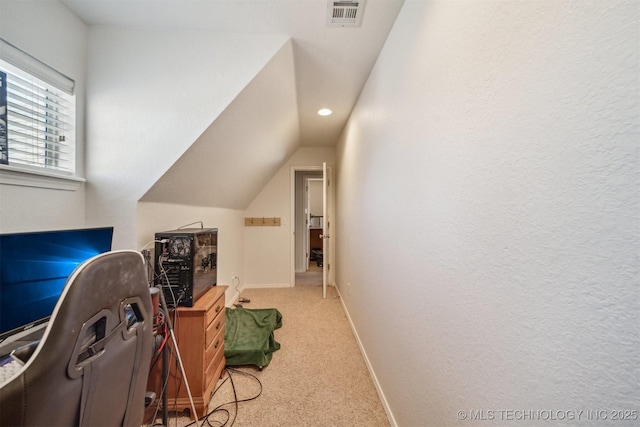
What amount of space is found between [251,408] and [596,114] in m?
2.15

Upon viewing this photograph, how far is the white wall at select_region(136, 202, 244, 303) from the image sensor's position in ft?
5.70

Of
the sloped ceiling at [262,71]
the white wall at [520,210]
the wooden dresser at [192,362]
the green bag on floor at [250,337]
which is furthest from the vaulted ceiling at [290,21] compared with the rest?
the green bag on floor at [250,337]

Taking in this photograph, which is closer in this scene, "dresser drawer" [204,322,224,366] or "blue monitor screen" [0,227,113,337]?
"blue monitor screen" [0,227,113,337]

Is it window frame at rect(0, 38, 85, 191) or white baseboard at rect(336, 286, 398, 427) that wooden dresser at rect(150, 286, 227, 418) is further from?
white baseboard at rect(336, 286, 398, 427)

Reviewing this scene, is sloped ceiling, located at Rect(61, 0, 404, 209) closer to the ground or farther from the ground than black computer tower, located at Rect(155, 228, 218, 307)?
farther from the ground

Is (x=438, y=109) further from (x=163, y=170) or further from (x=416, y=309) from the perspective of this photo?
(x=163, y=170)

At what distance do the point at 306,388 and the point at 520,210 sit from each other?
190cm

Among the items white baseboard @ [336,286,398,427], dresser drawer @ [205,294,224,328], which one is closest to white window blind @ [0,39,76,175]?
dresser drawer @ [205,294,224,328]

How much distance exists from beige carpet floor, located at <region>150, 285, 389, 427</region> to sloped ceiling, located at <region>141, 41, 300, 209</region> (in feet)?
5.19

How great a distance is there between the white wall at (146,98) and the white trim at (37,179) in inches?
5.2

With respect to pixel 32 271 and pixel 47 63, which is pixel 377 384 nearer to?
pixel 32 271

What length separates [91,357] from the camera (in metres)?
0.67

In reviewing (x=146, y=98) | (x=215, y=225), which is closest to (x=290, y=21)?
(x=146, y=98)

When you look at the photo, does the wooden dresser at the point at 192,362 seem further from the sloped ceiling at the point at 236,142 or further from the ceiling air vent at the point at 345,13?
the ceiling air vent at the point at 345,13
